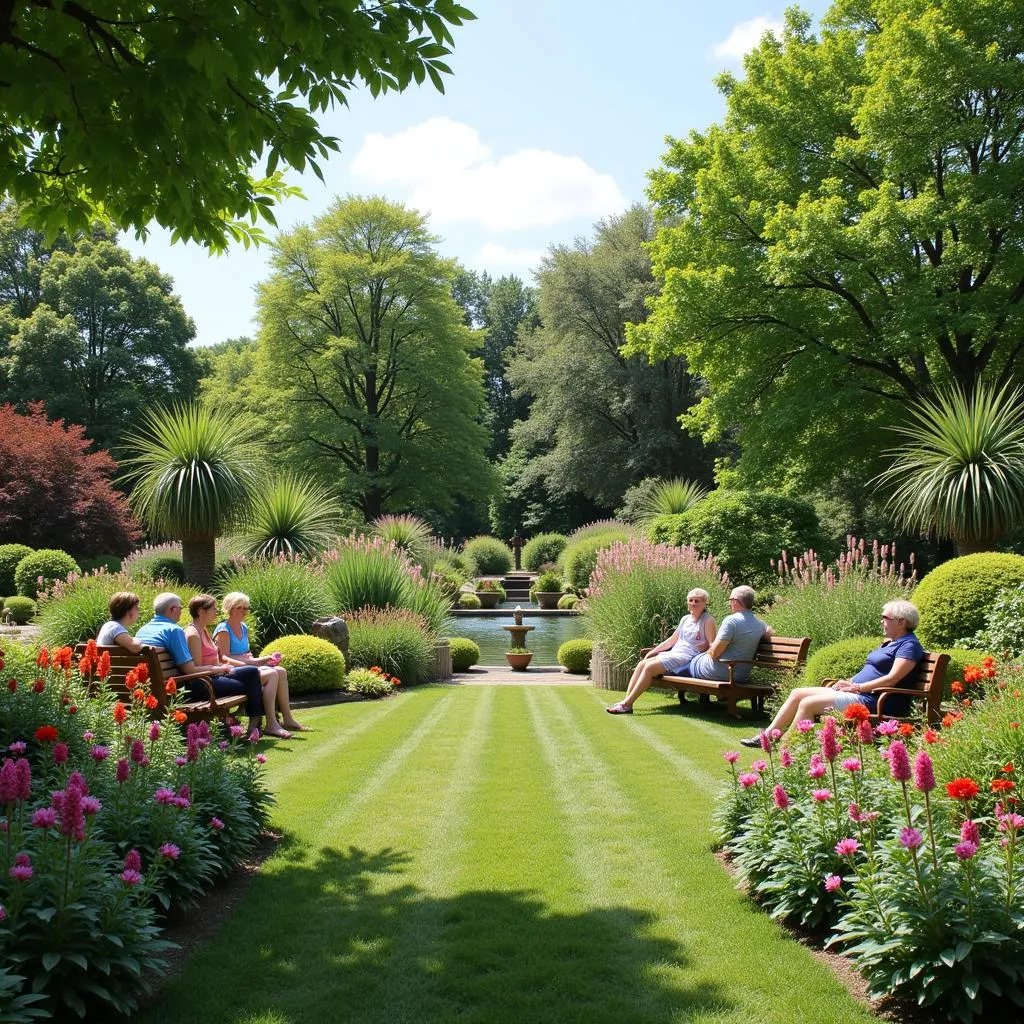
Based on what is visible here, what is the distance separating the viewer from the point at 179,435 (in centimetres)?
1379

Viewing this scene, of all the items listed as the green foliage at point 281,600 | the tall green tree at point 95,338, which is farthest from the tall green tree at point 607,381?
the green foliage at point 281,600

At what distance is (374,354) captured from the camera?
33656 mm

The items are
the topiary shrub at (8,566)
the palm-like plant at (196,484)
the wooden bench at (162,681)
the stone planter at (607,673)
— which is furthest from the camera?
the topiary shrub at (8,566)

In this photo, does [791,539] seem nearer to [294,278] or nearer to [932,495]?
[932,495]

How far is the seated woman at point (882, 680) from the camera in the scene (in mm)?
6133

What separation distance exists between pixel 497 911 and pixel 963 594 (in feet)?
21.8

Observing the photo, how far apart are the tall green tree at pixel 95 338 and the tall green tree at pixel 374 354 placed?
8.15m

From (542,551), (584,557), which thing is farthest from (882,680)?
(542,551)

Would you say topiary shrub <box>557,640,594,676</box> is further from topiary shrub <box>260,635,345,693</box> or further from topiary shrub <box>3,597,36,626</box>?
topiary shrub <box>3,597,36,626</box>

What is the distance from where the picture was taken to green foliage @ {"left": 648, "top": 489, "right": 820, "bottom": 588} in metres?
15.9

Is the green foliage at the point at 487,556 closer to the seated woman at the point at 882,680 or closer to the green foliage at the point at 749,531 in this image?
the green foliage at the point at 749,531

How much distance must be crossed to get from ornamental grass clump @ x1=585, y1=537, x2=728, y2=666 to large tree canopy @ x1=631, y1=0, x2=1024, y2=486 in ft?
23.9

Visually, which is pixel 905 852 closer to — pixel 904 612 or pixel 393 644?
pixel 904 612

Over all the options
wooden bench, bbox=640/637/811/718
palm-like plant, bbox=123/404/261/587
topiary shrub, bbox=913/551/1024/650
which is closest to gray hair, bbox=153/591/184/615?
wooden bench, bbox=640/637/811/718
